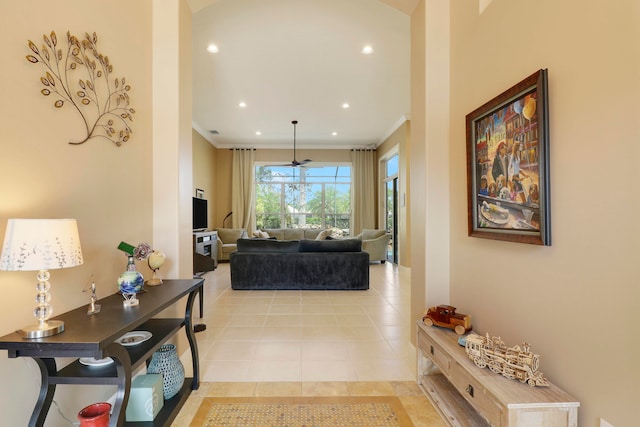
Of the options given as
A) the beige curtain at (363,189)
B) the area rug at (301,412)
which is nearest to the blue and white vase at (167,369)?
the area rug at (301,412)

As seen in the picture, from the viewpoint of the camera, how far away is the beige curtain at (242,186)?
337 inches

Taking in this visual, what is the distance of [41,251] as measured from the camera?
109cm

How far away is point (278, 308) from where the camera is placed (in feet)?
12.9

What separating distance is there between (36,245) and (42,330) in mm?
339

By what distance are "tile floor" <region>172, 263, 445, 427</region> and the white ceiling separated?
2958 millimetres

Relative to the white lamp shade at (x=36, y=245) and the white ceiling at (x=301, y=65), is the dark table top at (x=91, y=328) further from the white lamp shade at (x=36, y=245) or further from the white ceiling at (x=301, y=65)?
the white ceiling at (x=301, y=65)

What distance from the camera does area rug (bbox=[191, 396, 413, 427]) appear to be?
1787 millimetres

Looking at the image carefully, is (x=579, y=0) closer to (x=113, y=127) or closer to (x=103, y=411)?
(x=113, y=127)

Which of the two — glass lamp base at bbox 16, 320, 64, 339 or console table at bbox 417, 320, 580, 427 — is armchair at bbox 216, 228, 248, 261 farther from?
glass lamp base at bbox 16, 320, 64, 339

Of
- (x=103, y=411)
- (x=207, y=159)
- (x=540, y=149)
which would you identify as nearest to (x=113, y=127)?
(x=103, y=411)

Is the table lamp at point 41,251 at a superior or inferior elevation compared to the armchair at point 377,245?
superior

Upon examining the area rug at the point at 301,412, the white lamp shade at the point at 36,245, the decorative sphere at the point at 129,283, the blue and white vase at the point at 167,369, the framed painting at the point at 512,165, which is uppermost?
the framed painting at the point at 512,165

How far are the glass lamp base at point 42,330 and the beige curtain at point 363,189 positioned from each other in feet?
25.5

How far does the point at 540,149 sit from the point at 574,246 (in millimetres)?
443
